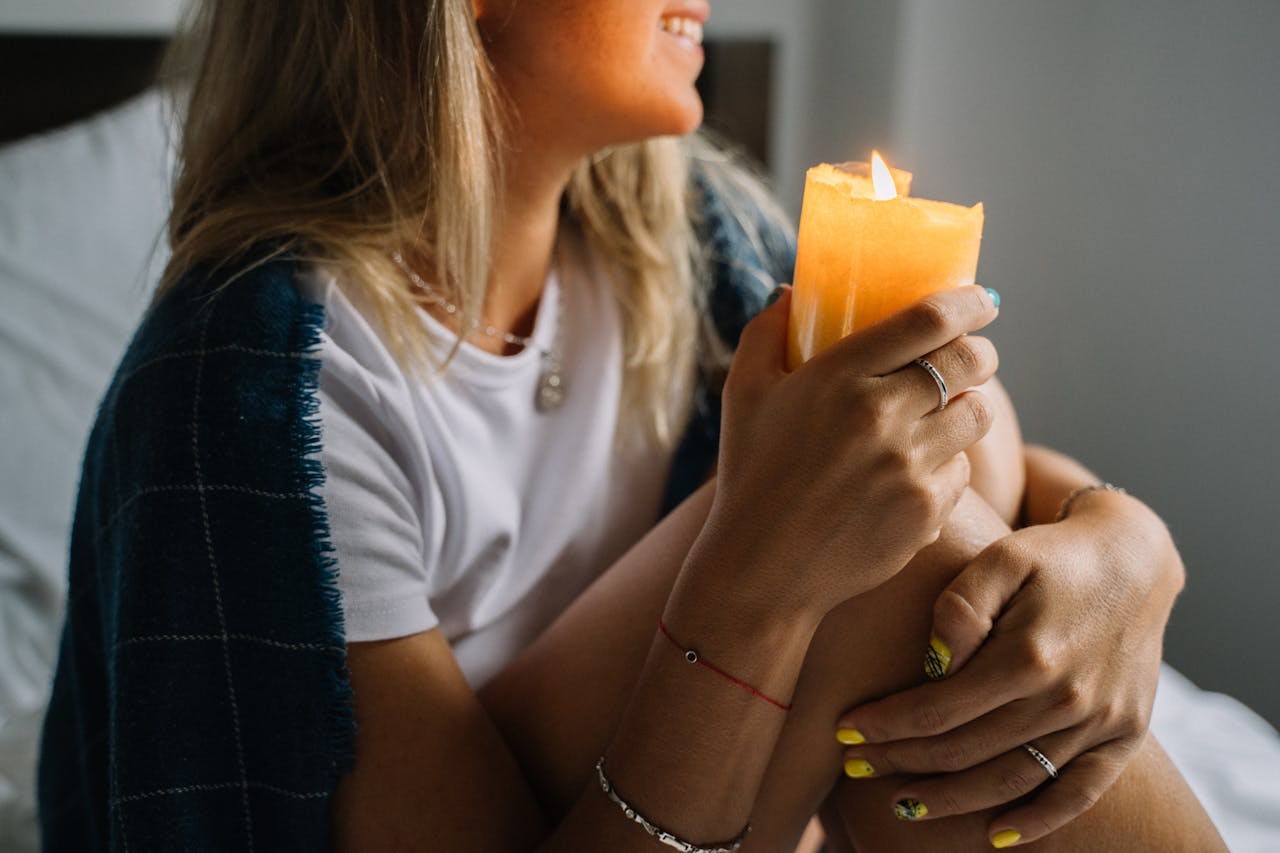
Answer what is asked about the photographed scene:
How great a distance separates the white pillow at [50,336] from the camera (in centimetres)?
110

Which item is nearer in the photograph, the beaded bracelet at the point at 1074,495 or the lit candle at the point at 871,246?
the lit candle at the point at 871,246

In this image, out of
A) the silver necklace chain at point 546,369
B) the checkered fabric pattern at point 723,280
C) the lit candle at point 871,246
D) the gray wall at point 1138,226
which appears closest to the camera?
the lit candle at point 871,246

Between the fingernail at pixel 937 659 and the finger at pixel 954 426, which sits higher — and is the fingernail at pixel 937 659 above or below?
below

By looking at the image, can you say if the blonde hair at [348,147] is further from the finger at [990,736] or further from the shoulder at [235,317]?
the finger at [990,736]

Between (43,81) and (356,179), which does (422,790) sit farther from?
(43,81)

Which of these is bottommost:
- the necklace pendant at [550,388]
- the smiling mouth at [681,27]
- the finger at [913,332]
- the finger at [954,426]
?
the necklace pendant at [550,388]

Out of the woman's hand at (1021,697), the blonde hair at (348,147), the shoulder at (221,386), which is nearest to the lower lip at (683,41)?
the blonde hair at (348,147)

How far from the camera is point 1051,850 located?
673 millimetres

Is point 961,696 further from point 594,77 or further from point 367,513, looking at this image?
point 594,77

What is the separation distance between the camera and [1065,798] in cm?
65

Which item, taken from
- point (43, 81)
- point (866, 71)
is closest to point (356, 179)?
point (43, 81)

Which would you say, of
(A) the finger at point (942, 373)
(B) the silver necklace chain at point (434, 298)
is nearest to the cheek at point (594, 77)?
(B) the silver necklace chain at point (434, 298)

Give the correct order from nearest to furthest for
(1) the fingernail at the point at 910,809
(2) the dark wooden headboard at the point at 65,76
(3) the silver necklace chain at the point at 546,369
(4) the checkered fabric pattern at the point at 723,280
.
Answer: (1) the fingernail at the point at 910,809
(3) the silver necklace chain at the point at 546,369
(4) the checkered fabric pattern at the point at 723,280
(2) the dark wooden headboard at the point at 65,76

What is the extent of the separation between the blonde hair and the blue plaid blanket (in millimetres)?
81
